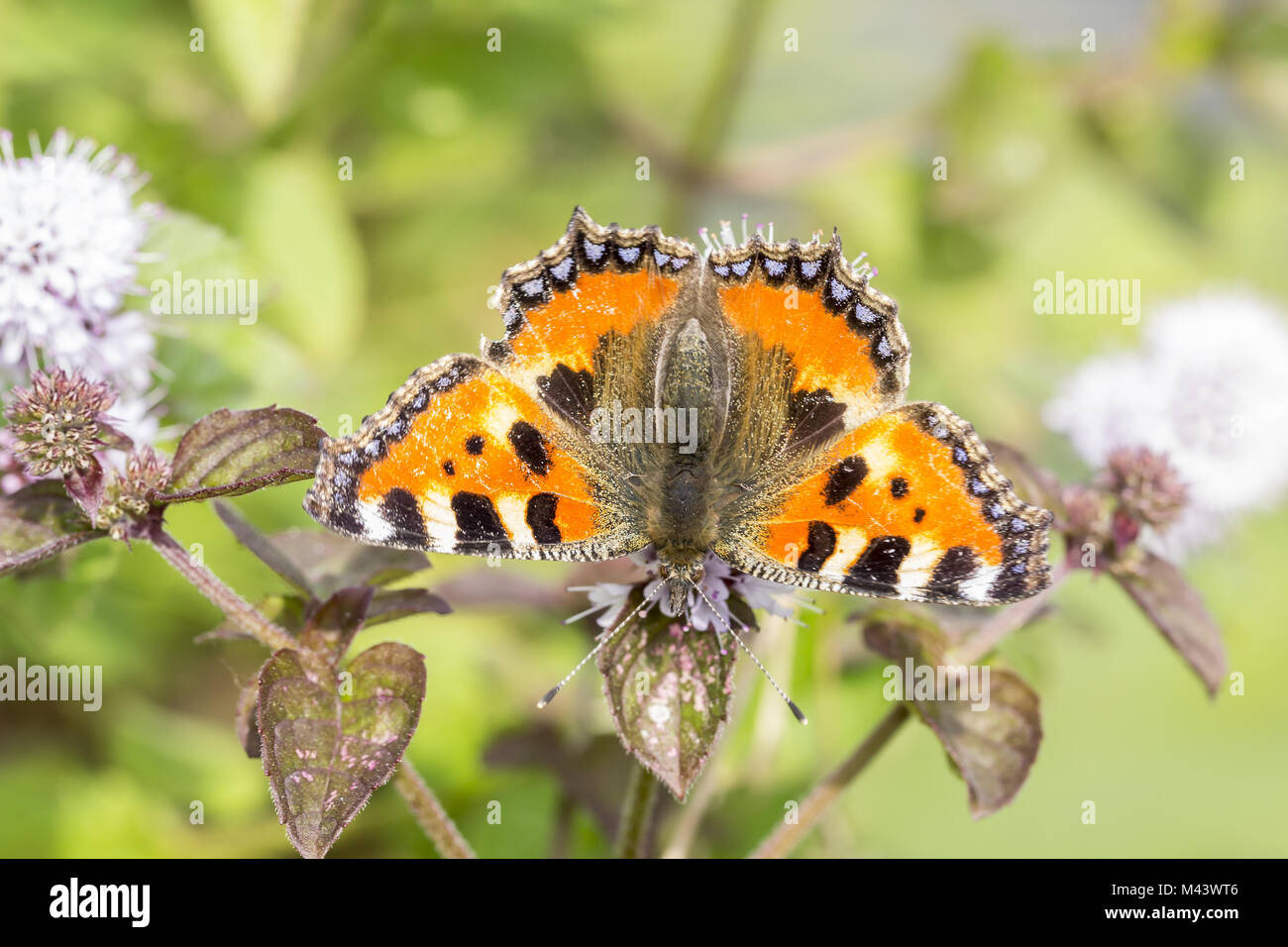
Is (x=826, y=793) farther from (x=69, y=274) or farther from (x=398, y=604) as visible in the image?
(x=69, y=274)

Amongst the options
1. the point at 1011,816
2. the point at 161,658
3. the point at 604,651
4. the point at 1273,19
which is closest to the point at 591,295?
the point at 604,651

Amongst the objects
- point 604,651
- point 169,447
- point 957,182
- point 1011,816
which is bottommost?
point 1011,816

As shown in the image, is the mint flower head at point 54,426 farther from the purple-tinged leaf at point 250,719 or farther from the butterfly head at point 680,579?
the butterfly head at point 680,579

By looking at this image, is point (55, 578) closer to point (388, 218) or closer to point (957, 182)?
point (388, 218)

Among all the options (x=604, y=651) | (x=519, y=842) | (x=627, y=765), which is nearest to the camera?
(x=604, y=651)

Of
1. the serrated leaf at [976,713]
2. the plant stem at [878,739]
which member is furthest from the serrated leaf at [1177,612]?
the serrated leaf at [976,713]

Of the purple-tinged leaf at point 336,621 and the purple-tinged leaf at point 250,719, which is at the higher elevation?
the purple-tinged leaf at point 336,621
